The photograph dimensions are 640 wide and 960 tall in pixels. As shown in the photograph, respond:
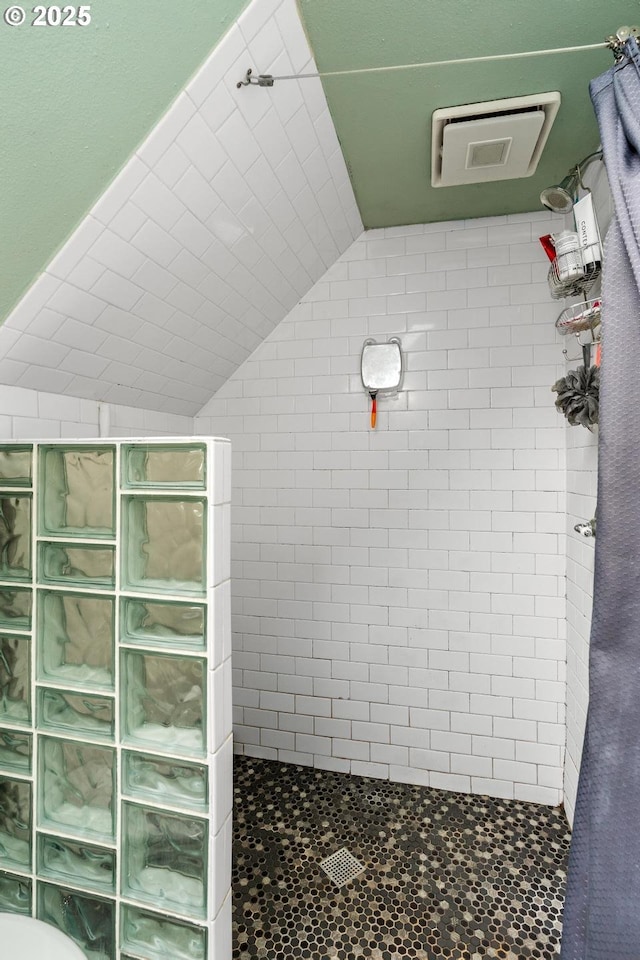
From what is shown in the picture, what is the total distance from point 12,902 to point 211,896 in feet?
1.96

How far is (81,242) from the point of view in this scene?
1186 millimetres

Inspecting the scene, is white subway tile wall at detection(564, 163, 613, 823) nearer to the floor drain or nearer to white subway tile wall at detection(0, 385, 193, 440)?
the floor drain

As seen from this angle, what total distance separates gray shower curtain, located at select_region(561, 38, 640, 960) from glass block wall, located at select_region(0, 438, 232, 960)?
779 mm

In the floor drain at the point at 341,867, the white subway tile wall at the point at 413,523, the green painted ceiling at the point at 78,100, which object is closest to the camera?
the green painted ceiling at the point at 78,100

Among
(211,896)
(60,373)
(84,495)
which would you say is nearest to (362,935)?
(211,896)

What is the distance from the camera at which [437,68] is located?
127 centimetres

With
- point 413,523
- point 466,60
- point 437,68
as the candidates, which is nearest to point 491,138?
point 437,68

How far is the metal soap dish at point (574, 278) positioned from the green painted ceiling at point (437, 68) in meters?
0.52

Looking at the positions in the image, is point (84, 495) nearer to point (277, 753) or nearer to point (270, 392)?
point (270, 392)

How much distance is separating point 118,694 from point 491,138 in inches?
76.0

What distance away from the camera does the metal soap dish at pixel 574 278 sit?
1.23 meters

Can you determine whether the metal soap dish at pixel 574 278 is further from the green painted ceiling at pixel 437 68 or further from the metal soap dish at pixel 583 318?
the green painted ceiling at pixel 437 68

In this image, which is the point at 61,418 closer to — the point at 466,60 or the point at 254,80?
the point at 254,80

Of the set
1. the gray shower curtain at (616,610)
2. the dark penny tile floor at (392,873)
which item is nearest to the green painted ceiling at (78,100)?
the gray shower curtain at (616,610)
